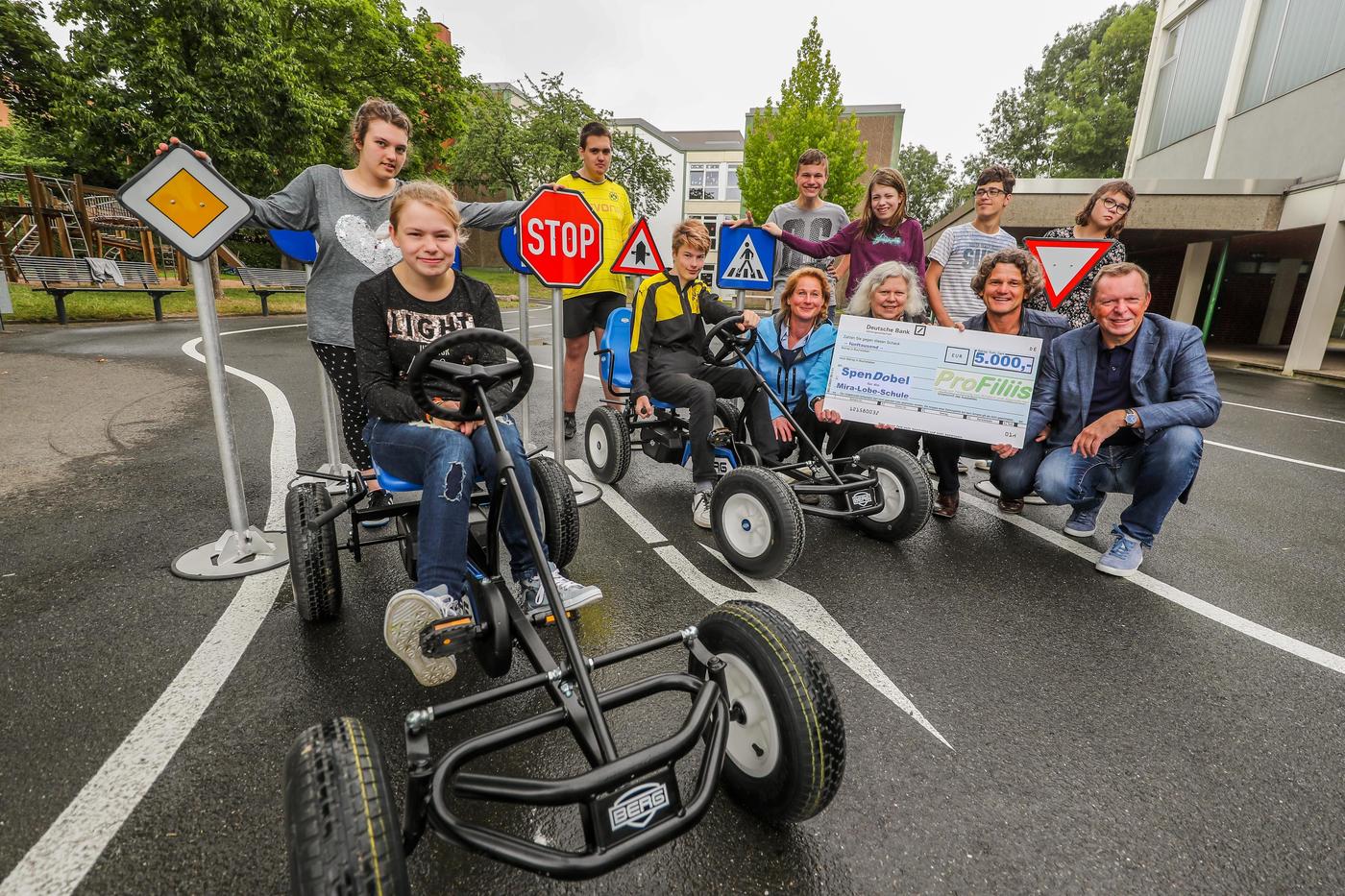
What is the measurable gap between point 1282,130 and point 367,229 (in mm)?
18935

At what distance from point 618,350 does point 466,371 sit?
2.87 m

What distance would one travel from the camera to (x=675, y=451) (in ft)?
14.3

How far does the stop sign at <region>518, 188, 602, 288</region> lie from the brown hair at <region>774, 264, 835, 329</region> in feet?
4.15

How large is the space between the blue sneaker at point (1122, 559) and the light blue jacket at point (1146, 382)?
0.59m

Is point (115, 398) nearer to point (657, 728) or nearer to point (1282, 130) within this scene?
point (657, 728)

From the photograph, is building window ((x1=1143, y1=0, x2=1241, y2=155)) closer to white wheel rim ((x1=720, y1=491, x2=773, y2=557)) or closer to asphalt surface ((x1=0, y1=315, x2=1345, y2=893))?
asphalt surface ((x1=0, y1=315, x2=1345, y2=893))

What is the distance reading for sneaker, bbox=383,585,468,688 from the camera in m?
1.93

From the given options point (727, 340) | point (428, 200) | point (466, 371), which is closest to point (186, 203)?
point (428, 200)

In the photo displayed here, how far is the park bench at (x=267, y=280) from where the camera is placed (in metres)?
14.6

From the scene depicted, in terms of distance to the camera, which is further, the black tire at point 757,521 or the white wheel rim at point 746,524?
the white wheel rim at point 746,524

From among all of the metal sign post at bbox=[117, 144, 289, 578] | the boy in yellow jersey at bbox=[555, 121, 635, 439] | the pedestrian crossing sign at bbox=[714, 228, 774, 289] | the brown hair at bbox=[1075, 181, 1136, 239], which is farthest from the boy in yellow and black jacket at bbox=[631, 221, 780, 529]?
the brown hair at bbox=[1075, 181, 1136, 239]

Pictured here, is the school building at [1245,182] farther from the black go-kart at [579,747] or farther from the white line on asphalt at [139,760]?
the white line on asphalt at [139,760]

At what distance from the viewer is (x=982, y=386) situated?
12.5 feet

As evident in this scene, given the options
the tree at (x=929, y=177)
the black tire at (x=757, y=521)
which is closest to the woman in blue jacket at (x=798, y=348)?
the black tire at (x=757, y=521)
